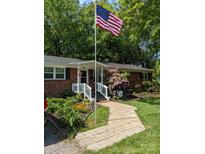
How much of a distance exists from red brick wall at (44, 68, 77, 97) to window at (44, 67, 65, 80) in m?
0.26

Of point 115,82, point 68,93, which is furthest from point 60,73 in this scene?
point 115,82

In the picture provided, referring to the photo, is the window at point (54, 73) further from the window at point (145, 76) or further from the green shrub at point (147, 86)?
the window at point (145, 76)

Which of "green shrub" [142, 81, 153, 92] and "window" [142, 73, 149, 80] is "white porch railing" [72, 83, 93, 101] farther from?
"window" [142, 73, 149, 80]

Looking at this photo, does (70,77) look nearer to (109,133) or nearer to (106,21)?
(106,21)

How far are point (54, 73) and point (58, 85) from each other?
765 millimetres

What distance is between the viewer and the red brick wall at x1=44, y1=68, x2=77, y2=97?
1138 cm

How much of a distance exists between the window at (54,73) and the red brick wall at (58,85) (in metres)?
0.26

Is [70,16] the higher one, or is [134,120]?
[70,16]

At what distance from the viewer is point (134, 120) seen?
22.5ft

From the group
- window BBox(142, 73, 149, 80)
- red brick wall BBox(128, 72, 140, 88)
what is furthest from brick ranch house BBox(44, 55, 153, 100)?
window BBox(142, 73, 149, 80)
